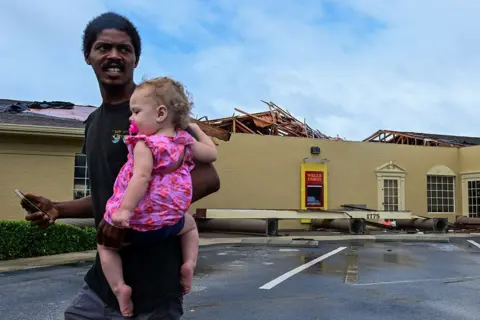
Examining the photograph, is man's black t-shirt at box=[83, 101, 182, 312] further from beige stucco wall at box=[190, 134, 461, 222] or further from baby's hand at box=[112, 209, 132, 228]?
beige stucco wall at box=[190, 134, 461, 222]

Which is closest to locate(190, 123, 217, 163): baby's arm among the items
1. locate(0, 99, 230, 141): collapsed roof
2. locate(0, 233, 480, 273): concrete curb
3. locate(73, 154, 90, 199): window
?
locate(0, 233, 480, 273): concrete curb

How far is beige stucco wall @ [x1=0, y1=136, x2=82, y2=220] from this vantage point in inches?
538

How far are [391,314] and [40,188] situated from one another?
10.6 meters

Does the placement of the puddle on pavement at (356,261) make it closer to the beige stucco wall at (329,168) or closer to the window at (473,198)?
the beige stucco wall at (329,168)

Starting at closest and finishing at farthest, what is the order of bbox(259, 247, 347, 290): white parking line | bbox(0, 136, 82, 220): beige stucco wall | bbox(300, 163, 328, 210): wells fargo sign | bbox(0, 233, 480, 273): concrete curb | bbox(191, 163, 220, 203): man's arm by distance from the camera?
bbox(191, 163, 220, 203): man's arm
bbox(259, 247, 347, 290): white parking line
bbox(0, 233, 480, 273): concrete curb
bbox(0, 136, 82, 220): beige stucco wall
bbox(300, 163, 328, 210): wells fargo sign

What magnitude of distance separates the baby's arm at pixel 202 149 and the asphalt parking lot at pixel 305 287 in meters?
4.28

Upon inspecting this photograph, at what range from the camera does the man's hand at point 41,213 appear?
2.53 meters

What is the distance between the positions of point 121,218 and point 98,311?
0.51m

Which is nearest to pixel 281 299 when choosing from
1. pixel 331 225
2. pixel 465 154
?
pixel 331 225

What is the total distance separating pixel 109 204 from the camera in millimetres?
1932

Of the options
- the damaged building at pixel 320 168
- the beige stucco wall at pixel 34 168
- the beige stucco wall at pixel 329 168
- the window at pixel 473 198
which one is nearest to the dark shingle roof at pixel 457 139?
the damaged building at pixel 320 168

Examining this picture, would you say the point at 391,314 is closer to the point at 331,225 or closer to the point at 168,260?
the point at 168,260

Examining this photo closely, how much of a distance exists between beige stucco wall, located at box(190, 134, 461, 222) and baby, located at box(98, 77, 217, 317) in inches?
742

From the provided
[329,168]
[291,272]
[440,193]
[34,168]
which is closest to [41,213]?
[291,272]
